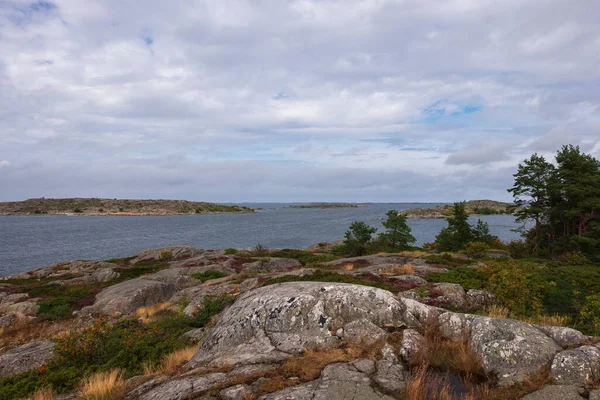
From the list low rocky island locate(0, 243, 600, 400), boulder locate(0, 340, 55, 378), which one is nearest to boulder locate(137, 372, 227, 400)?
low rocky island locate(0, 243, 600, 400)

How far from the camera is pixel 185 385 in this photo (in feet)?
24.4

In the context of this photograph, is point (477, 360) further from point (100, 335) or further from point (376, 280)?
point (100, 335)

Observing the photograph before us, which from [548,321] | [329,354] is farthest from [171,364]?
[548,321]

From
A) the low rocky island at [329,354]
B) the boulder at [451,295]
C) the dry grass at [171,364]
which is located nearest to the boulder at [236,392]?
the low rocky island at [329,354]

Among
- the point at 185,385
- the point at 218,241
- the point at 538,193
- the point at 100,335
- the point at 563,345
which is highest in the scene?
the point at 538,193

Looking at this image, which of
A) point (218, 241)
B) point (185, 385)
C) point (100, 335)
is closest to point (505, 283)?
point (185, 385)

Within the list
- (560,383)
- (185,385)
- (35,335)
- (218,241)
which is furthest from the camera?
(218,241)

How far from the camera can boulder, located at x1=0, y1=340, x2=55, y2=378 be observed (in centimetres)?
1285

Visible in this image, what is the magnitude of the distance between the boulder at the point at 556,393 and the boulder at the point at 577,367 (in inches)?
12.5

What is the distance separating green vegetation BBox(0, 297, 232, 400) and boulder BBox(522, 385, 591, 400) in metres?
11.5

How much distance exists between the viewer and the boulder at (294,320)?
944 cm

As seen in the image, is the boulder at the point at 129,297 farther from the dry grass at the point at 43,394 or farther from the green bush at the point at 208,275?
the dry grass at the point at 43,394

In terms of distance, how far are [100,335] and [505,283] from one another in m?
19.4

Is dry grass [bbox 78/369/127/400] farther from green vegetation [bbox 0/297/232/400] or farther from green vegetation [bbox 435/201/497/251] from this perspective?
green vegetation [bbox 435/201/497/251]
